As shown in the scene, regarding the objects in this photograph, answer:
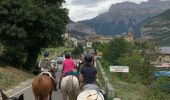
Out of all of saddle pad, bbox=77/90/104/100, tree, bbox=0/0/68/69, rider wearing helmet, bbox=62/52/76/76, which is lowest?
saddle pad, bbox=77/90/104/100

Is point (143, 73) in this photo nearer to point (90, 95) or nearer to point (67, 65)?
point (67, 65)

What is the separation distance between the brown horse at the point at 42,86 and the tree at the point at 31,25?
27477 mm

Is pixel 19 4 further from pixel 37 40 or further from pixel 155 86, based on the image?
pixel 155 86

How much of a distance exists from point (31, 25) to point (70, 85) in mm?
30331

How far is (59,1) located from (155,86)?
2865cm

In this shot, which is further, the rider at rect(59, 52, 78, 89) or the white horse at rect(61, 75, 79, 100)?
the rider at rect(59, 52, 78, 89)

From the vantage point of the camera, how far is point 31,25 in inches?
1774

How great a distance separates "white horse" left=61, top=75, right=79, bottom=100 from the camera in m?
15.3

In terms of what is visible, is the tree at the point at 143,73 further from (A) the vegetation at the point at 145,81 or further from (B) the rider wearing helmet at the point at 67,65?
(B) the rider wearing helmet at the point at 67,65

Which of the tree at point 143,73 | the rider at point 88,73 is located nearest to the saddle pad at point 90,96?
the rider at point 88,73

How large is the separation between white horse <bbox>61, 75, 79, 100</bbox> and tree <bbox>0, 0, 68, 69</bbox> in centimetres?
2770

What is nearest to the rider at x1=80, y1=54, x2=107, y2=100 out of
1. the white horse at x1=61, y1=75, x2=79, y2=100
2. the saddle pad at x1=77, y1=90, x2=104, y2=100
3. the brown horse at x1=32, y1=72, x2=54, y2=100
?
the saddle pad at x1=77, y1=90, x2=104, y2=100

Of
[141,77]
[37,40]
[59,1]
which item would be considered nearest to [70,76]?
[141,77]

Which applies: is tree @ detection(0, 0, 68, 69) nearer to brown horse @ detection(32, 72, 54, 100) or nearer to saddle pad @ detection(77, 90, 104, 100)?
brown horse @ detection(32, 72, 54, 100)
